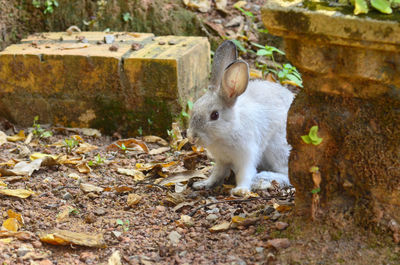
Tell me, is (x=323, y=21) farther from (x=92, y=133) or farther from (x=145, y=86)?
(x=92, y=133)

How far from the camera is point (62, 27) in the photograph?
651 centimetres

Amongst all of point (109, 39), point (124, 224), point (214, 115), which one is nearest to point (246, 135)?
point (214, 115)

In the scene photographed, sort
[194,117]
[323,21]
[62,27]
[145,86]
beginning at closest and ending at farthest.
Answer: [323,21] → [194,117] → [145,86] → [62,27]

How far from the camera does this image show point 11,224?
11.0 feet

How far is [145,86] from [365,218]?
303cm

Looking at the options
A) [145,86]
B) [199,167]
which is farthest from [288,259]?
[145,86]

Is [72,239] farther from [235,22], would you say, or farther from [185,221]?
[235,22]

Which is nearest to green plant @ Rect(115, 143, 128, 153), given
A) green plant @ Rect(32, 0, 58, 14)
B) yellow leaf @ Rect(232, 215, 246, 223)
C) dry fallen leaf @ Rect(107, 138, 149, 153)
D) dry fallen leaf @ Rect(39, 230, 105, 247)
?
dry fallen leaf @ Rect(107, 138, 149, 153)

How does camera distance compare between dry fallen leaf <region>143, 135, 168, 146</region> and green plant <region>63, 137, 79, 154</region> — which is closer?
green plant <region>63, 137, 79, 154</region>

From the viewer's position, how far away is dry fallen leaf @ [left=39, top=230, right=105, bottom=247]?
3.10 m

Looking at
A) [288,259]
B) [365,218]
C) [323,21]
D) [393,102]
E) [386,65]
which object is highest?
[323,21]

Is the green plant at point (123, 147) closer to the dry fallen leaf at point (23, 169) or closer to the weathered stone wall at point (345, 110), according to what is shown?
the dry fallen leaf at point (23, 169)

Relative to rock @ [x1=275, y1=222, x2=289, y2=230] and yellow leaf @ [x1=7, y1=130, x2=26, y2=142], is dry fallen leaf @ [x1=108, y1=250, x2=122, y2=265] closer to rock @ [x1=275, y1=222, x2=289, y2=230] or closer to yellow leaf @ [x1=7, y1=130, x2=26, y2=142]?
rock @ [x1=275, y1=222, x2=289, y2=230]

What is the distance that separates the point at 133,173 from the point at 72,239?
145 centimetres
